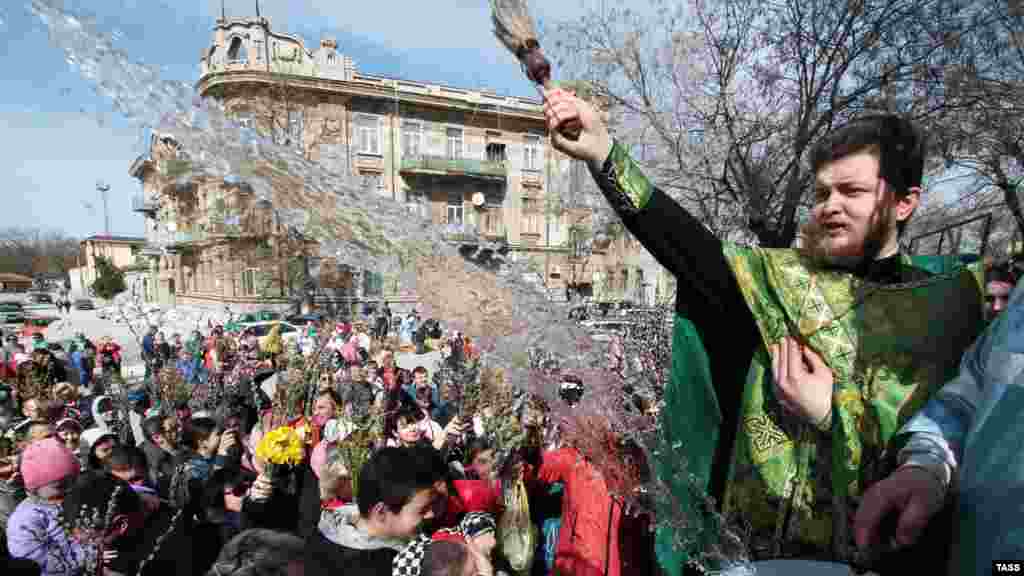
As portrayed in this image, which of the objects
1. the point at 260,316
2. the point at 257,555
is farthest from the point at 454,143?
the point at 257,555

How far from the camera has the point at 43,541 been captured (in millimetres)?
2682

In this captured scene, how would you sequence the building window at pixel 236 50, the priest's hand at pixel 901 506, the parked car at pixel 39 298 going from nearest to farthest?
the priest's hand at pixel 901 506 < the building window at pixel 236 50 < the parked car at pixel 39 298

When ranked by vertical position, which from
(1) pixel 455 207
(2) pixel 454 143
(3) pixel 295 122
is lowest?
(1) pixel 455 207

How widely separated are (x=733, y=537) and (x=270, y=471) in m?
2.70

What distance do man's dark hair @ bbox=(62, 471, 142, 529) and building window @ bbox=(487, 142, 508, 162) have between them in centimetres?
3092

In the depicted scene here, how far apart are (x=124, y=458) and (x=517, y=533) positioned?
2.34m

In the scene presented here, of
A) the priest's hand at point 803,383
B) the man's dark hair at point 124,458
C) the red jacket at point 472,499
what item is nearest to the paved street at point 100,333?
the man's dark hair at point 124,458

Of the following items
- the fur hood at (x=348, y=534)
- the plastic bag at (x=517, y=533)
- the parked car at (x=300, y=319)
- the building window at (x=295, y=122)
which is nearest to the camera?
the fur hood at (x=348, y=534)

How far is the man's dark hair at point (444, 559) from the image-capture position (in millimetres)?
2051

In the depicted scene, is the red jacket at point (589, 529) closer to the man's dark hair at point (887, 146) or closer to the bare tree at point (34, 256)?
the man's dark hair at point (887, 146)

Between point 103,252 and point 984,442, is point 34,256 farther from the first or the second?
point 984,442

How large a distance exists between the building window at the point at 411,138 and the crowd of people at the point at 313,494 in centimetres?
2448

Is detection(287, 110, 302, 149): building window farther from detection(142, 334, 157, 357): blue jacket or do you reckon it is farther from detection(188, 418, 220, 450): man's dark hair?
detection(188, 418, 220, 450): man's dark hair

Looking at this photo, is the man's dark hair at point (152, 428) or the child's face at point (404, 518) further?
the man's dark hair at point (152, 428)
